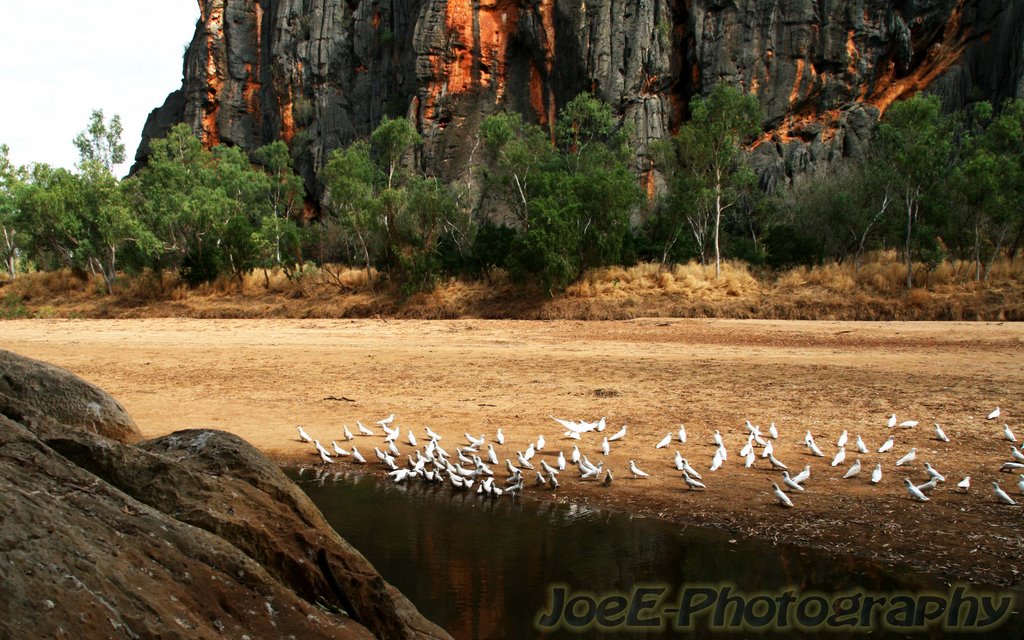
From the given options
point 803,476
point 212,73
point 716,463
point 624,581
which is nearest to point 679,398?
point 716,463

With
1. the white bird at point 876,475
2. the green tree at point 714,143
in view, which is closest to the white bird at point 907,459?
the white bird at point 876,475

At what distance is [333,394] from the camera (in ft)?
49.3

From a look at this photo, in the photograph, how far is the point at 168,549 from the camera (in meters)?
3.78

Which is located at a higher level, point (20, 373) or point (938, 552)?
point (20, 373)

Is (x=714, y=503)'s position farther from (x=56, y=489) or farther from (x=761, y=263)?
(x=761, y=263)

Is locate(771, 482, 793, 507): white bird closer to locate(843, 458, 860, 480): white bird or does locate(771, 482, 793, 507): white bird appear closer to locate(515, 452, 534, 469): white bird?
locate(843, 458, 860, 480): white bird

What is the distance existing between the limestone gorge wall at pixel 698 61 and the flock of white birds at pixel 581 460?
3849cm

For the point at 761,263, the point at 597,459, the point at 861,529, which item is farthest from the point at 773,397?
the point at 761,263

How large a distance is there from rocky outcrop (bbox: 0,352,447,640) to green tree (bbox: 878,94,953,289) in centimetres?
2467

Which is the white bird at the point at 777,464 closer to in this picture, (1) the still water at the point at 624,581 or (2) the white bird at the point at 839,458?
(2) the white bird at the point at 839,458

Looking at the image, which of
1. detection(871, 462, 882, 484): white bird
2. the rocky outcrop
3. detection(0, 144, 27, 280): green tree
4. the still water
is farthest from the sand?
detection(0, 144, 27, 280): green tree

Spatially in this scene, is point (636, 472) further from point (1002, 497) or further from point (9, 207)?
point (9, 207)

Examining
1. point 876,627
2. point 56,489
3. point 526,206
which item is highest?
point 526,206

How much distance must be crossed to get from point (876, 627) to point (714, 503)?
2.69 meters
